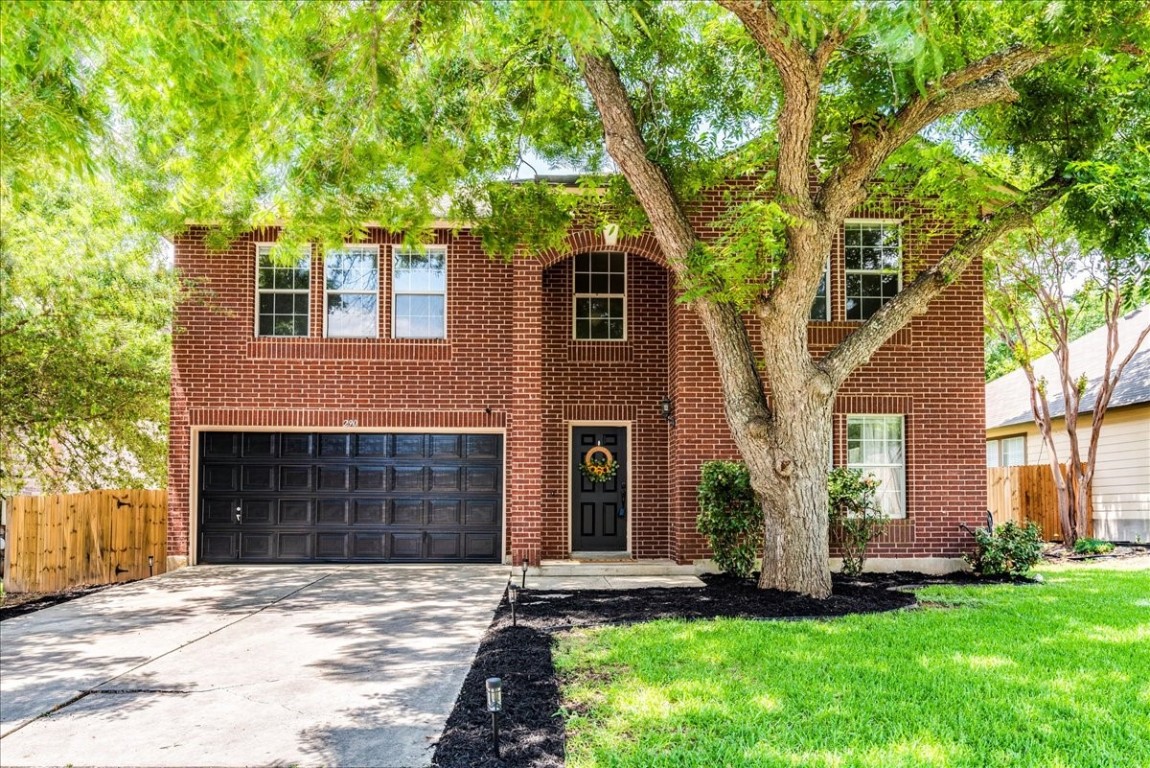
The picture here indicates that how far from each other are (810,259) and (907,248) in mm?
4718

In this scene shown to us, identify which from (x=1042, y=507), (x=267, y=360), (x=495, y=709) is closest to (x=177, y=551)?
(x=267, y=360)

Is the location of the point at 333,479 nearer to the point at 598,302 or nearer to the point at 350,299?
the point at 350,299

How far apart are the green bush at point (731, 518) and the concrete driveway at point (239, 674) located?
Answer: 2.95 metres

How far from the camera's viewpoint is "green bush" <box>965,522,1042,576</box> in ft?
36.7

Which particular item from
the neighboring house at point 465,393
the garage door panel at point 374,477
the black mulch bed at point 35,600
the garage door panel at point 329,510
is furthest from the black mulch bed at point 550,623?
the black mulch bed at point 35,600

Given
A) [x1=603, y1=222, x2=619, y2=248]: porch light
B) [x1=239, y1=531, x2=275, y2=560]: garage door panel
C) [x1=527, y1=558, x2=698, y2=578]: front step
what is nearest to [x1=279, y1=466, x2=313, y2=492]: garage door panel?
[x1=239, y1=531, x2=275, y2=560]: garage door panel

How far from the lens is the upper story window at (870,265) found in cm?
1243

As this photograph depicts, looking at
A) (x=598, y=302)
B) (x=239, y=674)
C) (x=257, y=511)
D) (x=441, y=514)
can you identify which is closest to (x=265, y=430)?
(x=257, y=511)

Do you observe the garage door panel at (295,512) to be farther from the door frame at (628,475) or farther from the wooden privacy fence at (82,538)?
the door frame at (628,475)

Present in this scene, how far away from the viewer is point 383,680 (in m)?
6.15

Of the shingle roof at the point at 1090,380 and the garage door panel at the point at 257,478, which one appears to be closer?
the garage door panel at the point at 257,478

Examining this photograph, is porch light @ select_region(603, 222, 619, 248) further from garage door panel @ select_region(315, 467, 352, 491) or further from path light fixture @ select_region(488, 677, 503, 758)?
path light fixture @ select_region(488, 677, 503, 758)

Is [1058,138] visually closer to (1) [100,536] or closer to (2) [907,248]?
(2) [907,248]

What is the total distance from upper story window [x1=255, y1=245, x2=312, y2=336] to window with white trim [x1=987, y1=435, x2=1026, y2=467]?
681 inches
